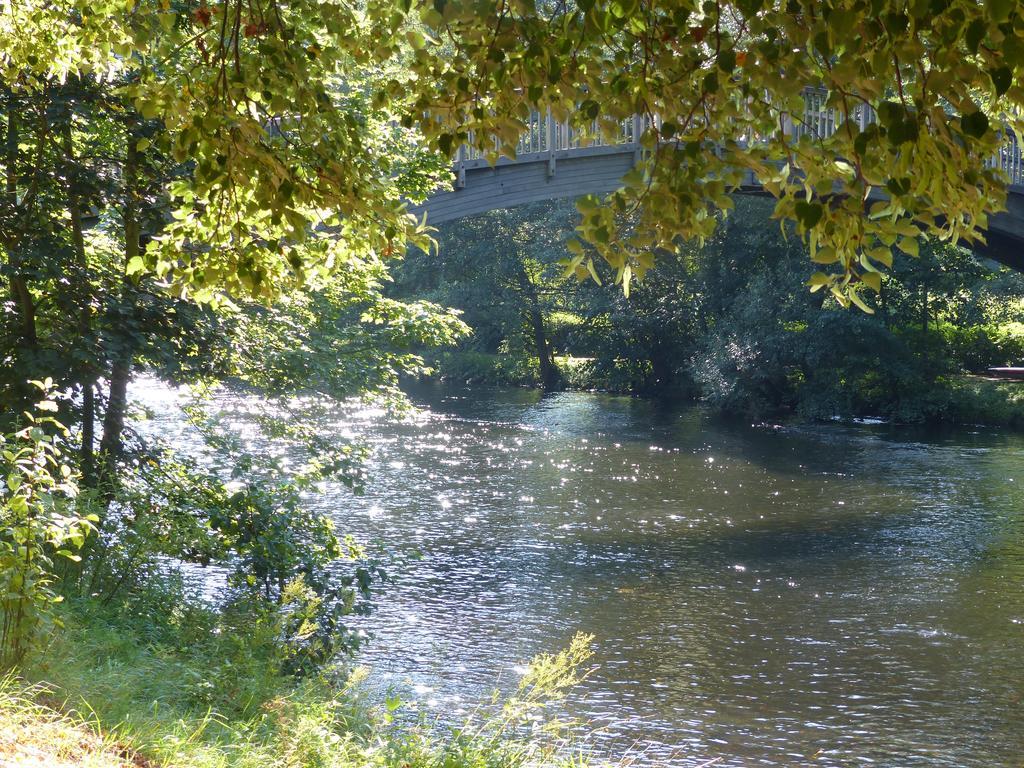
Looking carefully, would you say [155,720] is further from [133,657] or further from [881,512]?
[881,512]

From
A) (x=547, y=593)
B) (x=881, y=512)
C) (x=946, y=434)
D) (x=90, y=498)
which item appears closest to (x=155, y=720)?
(x=90, y=498)

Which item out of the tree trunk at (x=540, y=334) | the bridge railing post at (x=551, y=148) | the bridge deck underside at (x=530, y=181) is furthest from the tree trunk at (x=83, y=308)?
the tree trunk at (x=540, y=334)

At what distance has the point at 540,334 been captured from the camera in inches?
1282

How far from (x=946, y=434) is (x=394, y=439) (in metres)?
10.9

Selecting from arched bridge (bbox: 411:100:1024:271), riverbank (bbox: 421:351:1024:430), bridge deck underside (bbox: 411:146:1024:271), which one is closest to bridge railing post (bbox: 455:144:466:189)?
arched bridge (bbox: 411:100:1024:271)

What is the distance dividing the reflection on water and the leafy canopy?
4.57m

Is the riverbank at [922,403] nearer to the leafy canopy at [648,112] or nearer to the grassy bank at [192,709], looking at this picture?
the grassy bank at [192,709]

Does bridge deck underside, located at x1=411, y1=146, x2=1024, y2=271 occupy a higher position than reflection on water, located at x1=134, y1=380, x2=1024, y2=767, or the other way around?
bridge deck underside, located at x1=411, y1=146, x2=1024, y2=271

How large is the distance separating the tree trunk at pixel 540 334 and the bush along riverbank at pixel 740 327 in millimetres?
44

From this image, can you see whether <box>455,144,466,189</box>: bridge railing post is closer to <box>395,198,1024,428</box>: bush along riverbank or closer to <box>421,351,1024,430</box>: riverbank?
<box>395,198,1024,428</box>: bush along riverbank

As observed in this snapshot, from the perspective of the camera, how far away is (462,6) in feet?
9.08

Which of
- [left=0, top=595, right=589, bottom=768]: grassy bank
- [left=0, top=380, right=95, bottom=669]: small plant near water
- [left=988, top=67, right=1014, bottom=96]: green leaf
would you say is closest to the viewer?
[left=988, top=67, right=1014, bottom=96]: green leaf

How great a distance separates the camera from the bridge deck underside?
1592 cm

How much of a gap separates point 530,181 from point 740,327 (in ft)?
31.1
